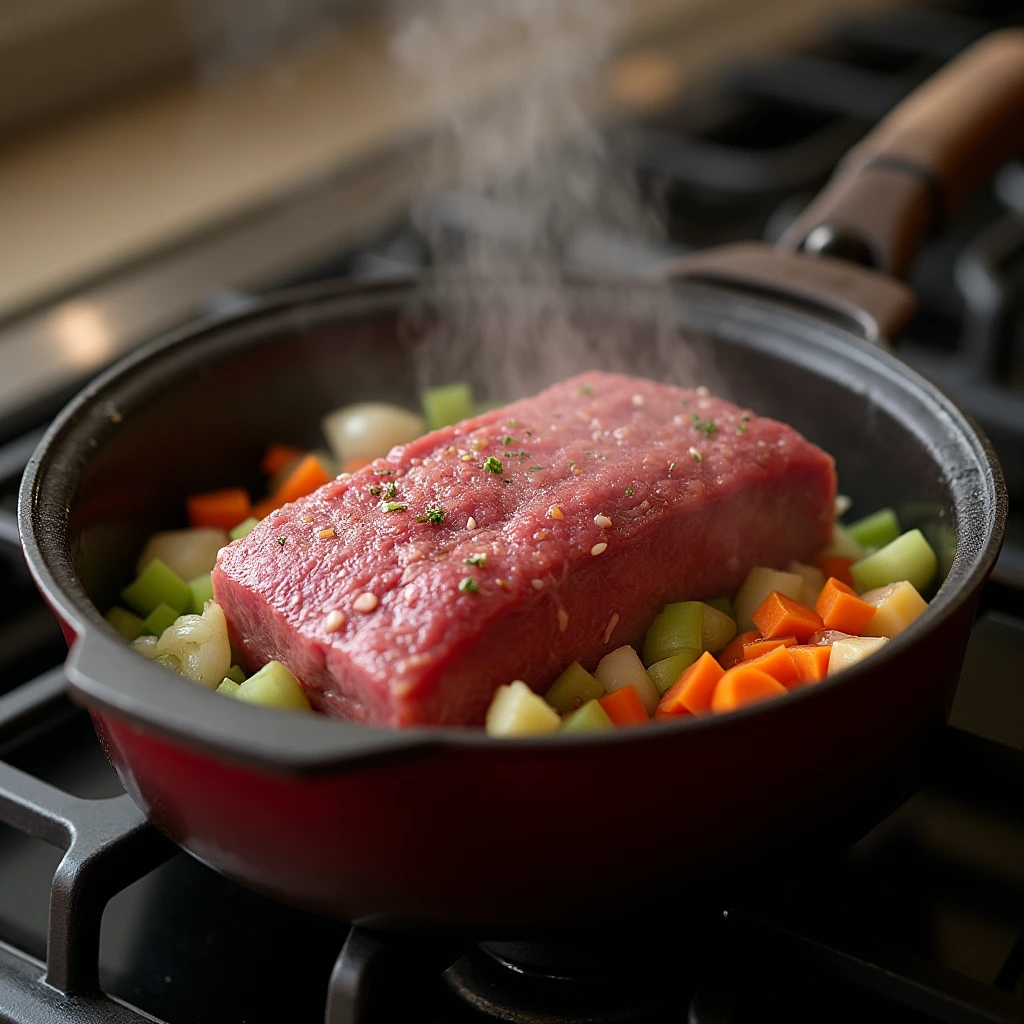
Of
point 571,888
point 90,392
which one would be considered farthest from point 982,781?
point 90,392

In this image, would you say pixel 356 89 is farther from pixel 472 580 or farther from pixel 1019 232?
pixel 472 580

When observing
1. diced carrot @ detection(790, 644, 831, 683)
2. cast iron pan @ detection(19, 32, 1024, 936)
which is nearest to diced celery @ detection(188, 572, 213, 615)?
cast iron pan @ detection(19, 32, 1024, 936)

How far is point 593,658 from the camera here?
48.6 inches

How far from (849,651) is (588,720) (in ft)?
0.88

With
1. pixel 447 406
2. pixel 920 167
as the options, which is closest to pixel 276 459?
pixel 447 406

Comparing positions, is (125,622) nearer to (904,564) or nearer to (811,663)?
(811,663)

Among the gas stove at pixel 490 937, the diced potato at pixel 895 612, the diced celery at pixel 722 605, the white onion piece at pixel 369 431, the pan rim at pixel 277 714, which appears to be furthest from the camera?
the white onion piece at pixel 369 431

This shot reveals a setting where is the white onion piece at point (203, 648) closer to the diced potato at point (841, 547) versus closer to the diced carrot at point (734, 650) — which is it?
the diced carrot at point (734, 650)

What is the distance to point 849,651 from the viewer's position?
3.83 feet

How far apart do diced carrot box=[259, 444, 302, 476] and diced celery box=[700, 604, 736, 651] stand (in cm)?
64

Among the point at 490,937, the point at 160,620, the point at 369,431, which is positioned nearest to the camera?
the point at 490,937

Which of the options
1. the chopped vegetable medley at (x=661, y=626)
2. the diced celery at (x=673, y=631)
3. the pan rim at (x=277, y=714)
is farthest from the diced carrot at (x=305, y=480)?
the diced celery at (x=673, y=631)

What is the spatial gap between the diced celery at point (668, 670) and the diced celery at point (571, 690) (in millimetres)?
73

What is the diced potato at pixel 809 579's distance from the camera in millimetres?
1381
